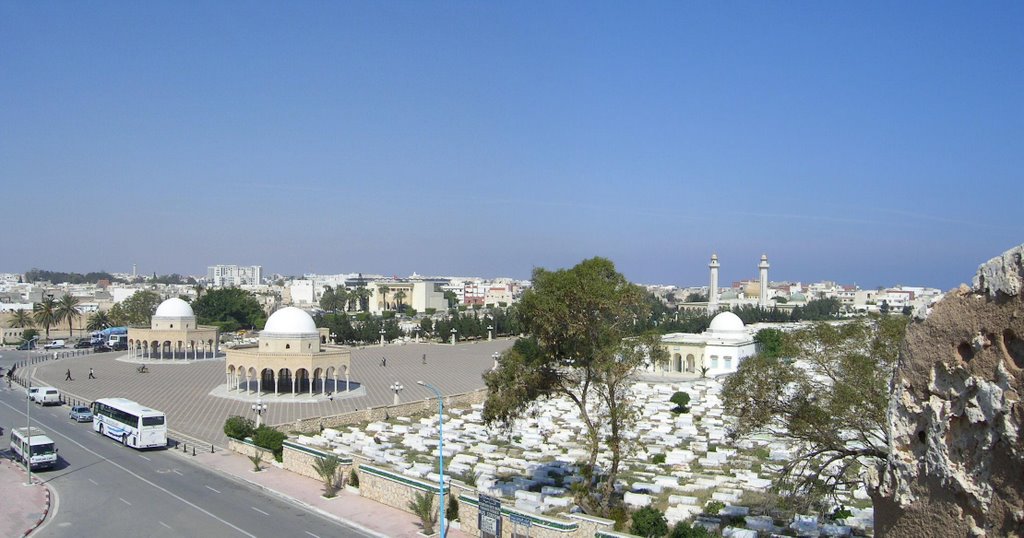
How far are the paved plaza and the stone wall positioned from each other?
2.83 metres

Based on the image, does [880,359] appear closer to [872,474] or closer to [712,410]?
[872,474]

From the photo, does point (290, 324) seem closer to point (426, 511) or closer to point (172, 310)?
point (172, 310)

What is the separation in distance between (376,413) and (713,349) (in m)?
31.2

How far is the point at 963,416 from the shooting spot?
7250 mm

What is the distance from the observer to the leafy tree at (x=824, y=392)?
14406 mm

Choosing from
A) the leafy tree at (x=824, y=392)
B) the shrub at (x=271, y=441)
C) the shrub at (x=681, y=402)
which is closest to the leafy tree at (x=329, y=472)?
the shrub at (x=271, y=441)

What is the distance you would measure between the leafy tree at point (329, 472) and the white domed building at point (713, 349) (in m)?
36.7

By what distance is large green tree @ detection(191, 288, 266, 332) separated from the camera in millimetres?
85000

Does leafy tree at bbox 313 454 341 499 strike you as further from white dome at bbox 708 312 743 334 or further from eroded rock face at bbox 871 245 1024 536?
white dome at bbox 708 312 743 334

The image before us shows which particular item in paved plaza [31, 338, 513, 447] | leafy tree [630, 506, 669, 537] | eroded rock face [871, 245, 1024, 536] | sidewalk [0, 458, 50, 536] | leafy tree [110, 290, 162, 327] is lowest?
paved plaza [31, 338, 513, 447]

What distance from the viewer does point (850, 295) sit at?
588 feet

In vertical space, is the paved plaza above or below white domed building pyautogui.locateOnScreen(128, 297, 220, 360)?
below

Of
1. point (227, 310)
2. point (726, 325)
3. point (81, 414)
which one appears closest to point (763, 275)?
point (726, 325)

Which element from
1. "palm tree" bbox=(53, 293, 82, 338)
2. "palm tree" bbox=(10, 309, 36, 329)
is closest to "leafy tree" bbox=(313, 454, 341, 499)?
"palm tree" bbox=(53, 293, 82, 338)
